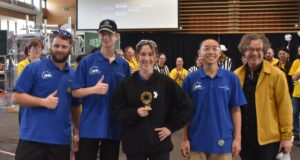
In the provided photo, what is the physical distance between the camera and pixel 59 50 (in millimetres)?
2703

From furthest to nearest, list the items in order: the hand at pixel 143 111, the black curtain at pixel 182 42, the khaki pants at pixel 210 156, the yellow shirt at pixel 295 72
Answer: the black curtain at pixel 182 42 → the yellow shirt at pixel 295 72 → the khaki pants at pixel 210 156 → the hand at pixel 143 111

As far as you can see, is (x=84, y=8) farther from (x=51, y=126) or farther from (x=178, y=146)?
(x=51, y=126)

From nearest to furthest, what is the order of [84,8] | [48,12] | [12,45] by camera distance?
[12,45] → [84,8] → [48,12]

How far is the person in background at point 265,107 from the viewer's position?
2.79 meters

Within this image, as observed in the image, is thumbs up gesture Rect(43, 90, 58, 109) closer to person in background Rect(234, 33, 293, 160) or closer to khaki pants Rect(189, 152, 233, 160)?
khaki pants Rect(189, 152, 233, 160)

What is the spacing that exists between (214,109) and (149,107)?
0.48 metres

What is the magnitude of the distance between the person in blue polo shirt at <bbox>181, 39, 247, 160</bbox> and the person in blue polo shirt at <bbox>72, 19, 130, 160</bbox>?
0.56 metres

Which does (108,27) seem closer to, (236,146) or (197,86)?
(197,86)

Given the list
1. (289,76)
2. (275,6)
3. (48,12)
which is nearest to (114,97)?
(289,76)

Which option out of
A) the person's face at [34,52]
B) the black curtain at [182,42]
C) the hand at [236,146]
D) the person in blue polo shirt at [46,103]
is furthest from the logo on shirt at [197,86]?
the black curtain at [182,42]

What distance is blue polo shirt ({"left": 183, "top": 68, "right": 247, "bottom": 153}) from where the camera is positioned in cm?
269

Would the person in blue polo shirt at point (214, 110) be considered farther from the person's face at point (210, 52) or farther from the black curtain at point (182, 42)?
the black curtain at point (182, 42)

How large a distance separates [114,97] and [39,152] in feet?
2.11

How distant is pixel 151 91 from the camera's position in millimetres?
2584
